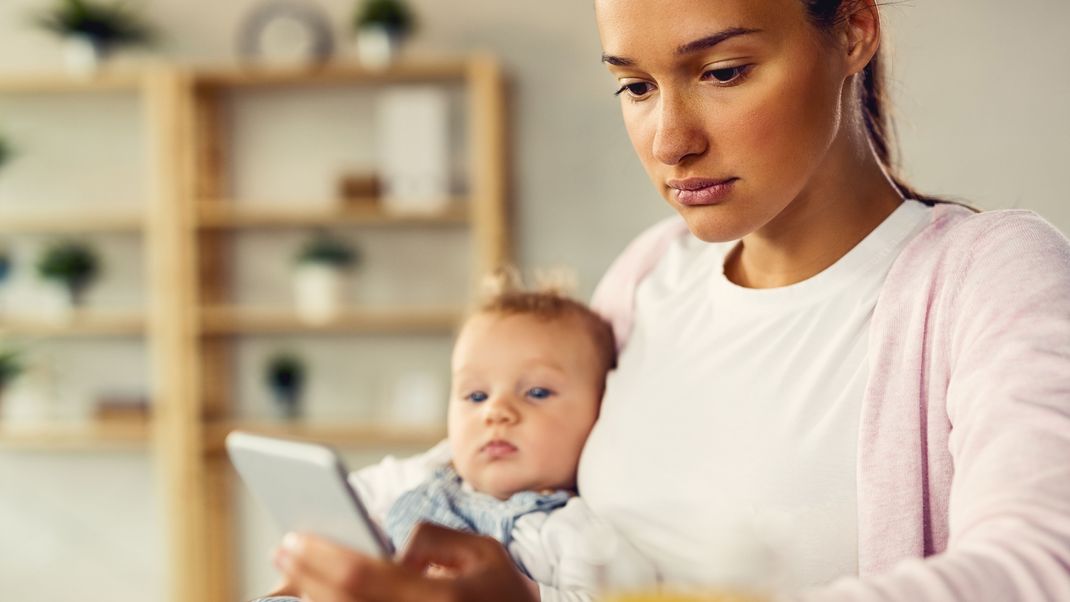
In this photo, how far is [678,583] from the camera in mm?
1168

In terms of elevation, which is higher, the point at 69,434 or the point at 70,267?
the point at 70,267

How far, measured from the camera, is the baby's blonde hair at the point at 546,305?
1540 millimetres

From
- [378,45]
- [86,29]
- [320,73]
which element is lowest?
[320,73]

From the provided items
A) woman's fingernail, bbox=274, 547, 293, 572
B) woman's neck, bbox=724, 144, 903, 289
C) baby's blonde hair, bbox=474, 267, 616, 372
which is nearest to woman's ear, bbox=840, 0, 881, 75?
woman's neck, bbox=724, 144, 903, 289

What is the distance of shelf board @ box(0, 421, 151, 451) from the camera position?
416 centimetres

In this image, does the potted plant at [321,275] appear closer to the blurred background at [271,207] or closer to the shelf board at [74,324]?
the blurred background at [271,207]

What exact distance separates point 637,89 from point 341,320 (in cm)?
303

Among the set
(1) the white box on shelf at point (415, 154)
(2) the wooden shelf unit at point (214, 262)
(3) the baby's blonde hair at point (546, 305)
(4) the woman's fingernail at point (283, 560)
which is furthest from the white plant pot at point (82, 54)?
(4) the woman's fingernail at point (283, 560)

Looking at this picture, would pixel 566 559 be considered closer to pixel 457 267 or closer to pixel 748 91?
pixel 748 91

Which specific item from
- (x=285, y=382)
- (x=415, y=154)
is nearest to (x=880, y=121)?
(x=415, y=154)

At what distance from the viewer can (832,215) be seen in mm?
1209

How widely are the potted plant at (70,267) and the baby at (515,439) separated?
10.3 feet

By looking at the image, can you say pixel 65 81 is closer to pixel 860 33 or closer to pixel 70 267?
pixel 70 267

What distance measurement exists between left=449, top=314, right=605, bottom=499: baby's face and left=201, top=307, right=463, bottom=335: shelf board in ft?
8.07
